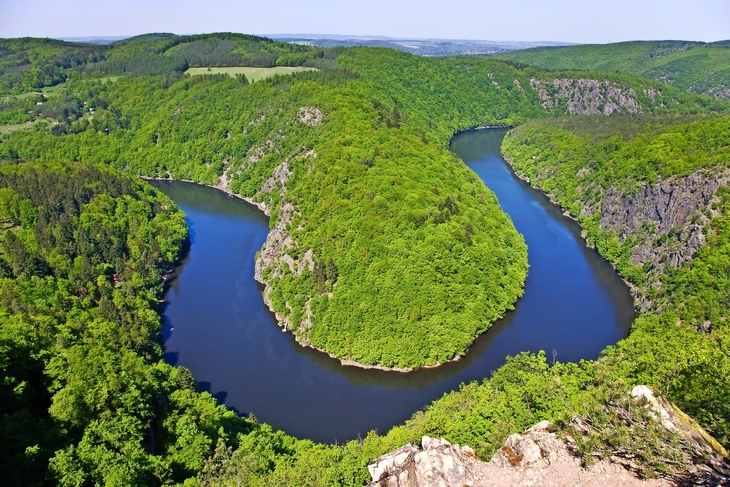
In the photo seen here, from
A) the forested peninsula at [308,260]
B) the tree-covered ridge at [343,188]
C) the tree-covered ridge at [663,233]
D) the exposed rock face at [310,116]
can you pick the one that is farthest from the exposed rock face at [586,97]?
the exposed rock face at [310,116]

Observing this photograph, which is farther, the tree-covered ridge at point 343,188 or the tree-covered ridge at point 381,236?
the tree-covered ridge at point 343,188

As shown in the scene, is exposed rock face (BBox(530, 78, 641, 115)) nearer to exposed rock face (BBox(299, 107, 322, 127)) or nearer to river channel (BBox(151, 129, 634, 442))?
river channel (BBox(151, 129, 634, 442))

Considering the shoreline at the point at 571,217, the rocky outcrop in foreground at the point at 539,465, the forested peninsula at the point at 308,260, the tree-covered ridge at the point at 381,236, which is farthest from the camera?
the shoreline at the point at 571,217

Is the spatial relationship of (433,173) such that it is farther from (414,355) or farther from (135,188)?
(135,188)

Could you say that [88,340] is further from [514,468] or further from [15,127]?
[15,127]

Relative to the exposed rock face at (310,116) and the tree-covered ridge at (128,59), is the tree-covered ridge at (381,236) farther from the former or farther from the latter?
the tree-covered ridge at (128,59)

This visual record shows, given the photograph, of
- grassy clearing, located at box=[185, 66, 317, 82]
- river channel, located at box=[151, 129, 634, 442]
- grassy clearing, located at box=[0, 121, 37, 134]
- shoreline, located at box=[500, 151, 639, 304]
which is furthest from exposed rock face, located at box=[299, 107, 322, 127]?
grassy clearing, located at box=[0, 121, 37, 134]
